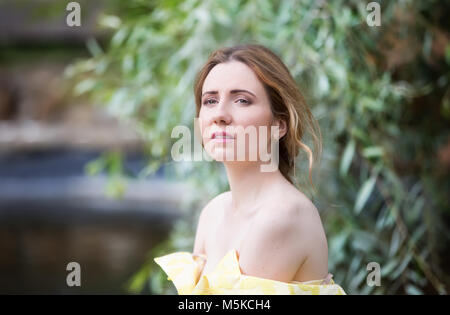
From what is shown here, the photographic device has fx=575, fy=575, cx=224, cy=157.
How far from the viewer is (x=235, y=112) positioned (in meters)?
1.08

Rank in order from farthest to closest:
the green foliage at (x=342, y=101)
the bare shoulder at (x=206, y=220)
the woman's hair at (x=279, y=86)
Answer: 1. the green foliage at (x=342, y=101)
2. the bare shoulder at (x=206, y=220)
3. the woman's hair at (x=279, y=86)

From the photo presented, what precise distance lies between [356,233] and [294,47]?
74 centimetres

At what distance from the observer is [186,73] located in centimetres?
228

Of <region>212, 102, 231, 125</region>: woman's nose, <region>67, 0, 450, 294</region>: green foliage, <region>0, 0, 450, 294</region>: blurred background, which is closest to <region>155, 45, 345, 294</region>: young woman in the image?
<region>212, 102, 231, 125</region>: woman's nose

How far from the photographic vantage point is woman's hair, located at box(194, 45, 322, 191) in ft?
3.62

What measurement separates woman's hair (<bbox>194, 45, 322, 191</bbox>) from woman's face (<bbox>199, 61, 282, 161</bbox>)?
16mm

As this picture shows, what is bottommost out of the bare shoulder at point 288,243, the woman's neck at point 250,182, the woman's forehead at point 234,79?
the bare shoulder at point 288,243

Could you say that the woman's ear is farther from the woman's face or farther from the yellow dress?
the yellow dress

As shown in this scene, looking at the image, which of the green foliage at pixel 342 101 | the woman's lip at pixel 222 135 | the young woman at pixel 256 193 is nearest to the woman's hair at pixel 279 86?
the young woman at pixel 256 193

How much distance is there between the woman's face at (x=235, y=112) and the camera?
107 centimetres

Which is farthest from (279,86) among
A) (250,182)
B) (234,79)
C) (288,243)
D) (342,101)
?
(342,101)

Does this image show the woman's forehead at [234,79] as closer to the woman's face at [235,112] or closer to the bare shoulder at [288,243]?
the woman's face at [235,112]

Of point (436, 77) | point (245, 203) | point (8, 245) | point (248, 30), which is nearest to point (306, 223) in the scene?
point (245, 203)

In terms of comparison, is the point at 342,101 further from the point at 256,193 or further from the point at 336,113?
the point at 256,193
